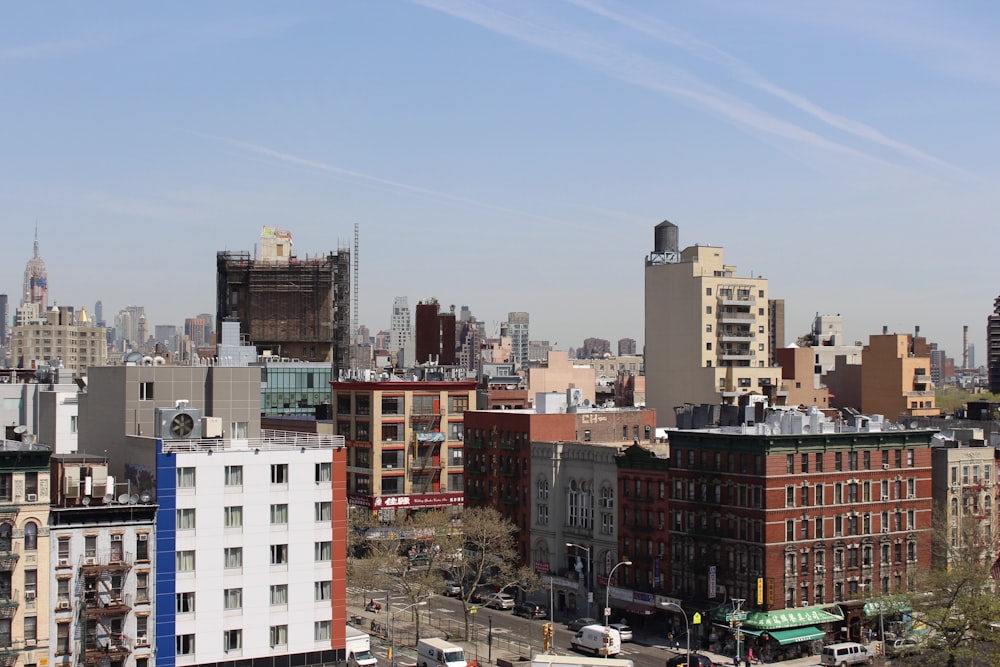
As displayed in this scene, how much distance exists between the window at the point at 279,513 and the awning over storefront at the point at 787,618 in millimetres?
41225

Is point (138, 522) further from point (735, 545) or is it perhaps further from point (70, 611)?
point (735, 545)

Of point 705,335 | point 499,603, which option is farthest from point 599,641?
point 705,335

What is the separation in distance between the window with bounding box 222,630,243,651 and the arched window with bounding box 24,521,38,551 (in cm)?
1371

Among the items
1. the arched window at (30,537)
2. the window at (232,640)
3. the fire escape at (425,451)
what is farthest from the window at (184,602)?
the fire escape at (425,451)

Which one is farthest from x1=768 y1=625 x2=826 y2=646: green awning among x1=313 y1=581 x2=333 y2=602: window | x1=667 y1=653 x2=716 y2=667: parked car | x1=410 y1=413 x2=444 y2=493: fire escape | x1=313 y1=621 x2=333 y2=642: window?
x1=410 y1=413 x2=444 y2=493: fire escape

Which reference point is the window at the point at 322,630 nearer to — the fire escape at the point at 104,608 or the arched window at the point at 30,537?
the fire escape at the point at 104,608

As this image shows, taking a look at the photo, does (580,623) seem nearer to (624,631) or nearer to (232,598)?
(624,631)

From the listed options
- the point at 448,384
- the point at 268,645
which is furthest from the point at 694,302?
the point at 268,645

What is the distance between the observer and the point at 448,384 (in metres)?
169

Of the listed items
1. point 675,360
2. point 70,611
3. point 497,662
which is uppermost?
point 675,360

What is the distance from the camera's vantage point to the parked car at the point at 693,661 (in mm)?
100812

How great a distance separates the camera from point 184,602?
85.5 m

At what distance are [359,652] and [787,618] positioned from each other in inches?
1387

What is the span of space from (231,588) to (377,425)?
256 ft
